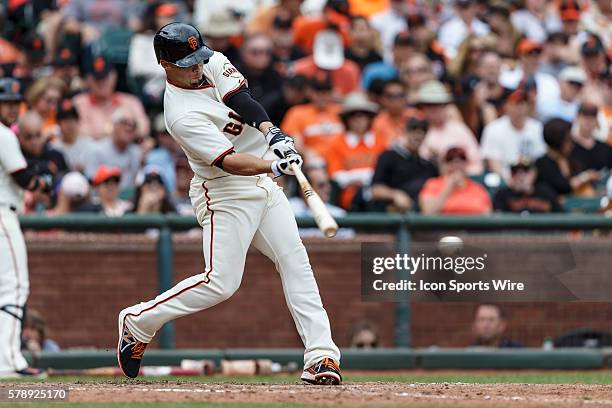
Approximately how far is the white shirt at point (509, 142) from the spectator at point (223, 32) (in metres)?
2.65

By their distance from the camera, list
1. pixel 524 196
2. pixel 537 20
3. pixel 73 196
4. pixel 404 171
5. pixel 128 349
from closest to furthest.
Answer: pixel 128 349 < pixel 73 196 < pixel 524 196 < pixel 404 171 < pixel 537 20

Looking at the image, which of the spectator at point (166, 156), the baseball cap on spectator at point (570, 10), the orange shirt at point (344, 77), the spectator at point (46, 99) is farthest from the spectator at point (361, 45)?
the spectator at point (46, 99)

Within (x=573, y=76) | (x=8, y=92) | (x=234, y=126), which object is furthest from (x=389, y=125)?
(x=234, y=126)

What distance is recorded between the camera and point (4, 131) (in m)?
9.01

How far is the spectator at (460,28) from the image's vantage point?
14.7m

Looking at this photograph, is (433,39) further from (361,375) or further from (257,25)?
(361,375)

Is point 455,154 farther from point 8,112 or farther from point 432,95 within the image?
point 8,112

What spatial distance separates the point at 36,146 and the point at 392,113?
343 centimetres

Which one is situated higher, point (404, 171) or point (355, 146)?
point (355, 146)

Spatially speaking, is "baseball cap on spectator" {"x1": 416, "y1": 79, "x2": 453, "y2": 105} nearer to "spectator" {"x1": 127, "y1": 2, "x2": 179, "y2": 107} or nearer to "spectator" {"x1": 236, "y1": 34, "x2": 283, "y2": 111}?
"spectator" {"x1": 236, "y1": 34, "x2": 283, "y2": 111}

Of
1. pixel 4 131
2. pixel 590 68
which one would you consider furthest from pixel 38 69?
pixel 590 68

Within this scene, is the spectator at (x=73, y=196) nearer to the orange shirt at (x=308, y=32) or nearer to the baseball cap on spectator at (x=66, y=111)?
the baseball cap on spectator at (x=66, y=111)

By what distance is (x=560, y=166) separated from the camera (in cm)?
1195

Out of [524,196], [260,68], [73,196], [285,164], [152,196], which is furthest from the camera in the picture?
[260,68]
